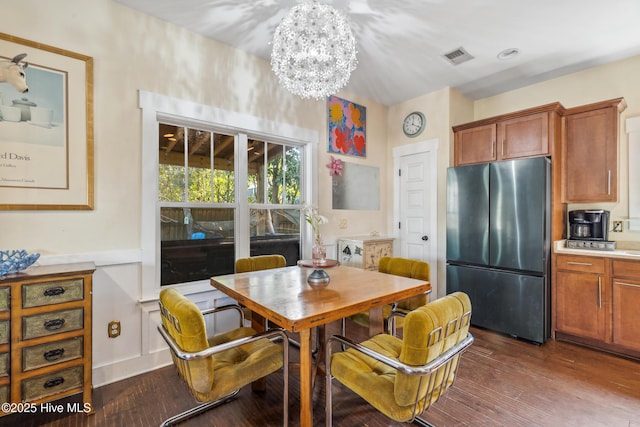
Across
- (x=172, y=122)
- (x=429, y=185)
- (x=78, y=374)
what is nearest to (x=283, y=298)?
(x=78, y=374)

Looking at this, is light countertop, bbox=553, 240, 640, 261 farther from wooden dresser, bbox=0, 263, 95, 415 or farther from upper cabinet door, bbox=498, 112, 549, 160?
wooden dresser, bbox=0, 263, 95, 415

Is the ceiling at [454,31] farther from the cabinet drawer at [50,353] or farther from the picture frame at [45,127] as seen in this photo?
the cabinet drawer at [50,353]

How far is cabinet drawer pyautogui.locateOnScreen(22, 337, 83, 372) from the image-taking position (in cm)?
170

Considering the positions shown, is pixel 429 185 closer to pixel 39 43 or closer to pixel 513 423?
pixel 513 423

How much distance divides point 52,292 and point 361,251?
9.32 ft

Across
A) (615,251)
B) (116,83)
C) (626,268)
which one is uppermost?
(116,83)

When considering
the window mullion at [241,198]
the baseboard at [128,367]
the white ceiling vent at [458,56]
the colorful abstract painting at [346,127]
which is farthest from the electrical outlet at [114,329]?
the white ceiling vent at [458,56]

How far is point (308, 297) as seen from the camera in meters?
1.71

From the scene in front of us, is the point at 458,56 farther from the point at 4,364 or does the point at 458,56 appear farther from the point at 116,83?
the point at 4,364

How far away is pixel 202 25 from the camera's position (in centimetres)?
258

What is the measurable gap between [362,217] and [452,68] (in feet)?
6.95

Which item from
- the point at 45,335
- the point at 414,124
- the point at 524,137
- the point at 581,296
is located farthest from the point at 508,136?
the point at 45,335

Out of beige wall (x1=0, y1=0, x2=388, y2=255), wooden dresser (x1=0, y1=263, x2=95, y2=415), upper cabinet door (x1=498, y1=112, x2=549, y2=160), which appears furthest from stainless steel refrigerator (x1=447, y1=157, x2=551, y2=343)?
wooden dresser (x1=0, y1=263, x2=95, y2=415)

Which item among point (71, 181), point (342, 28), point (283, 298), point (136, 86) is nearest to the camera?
point (283, 298)
